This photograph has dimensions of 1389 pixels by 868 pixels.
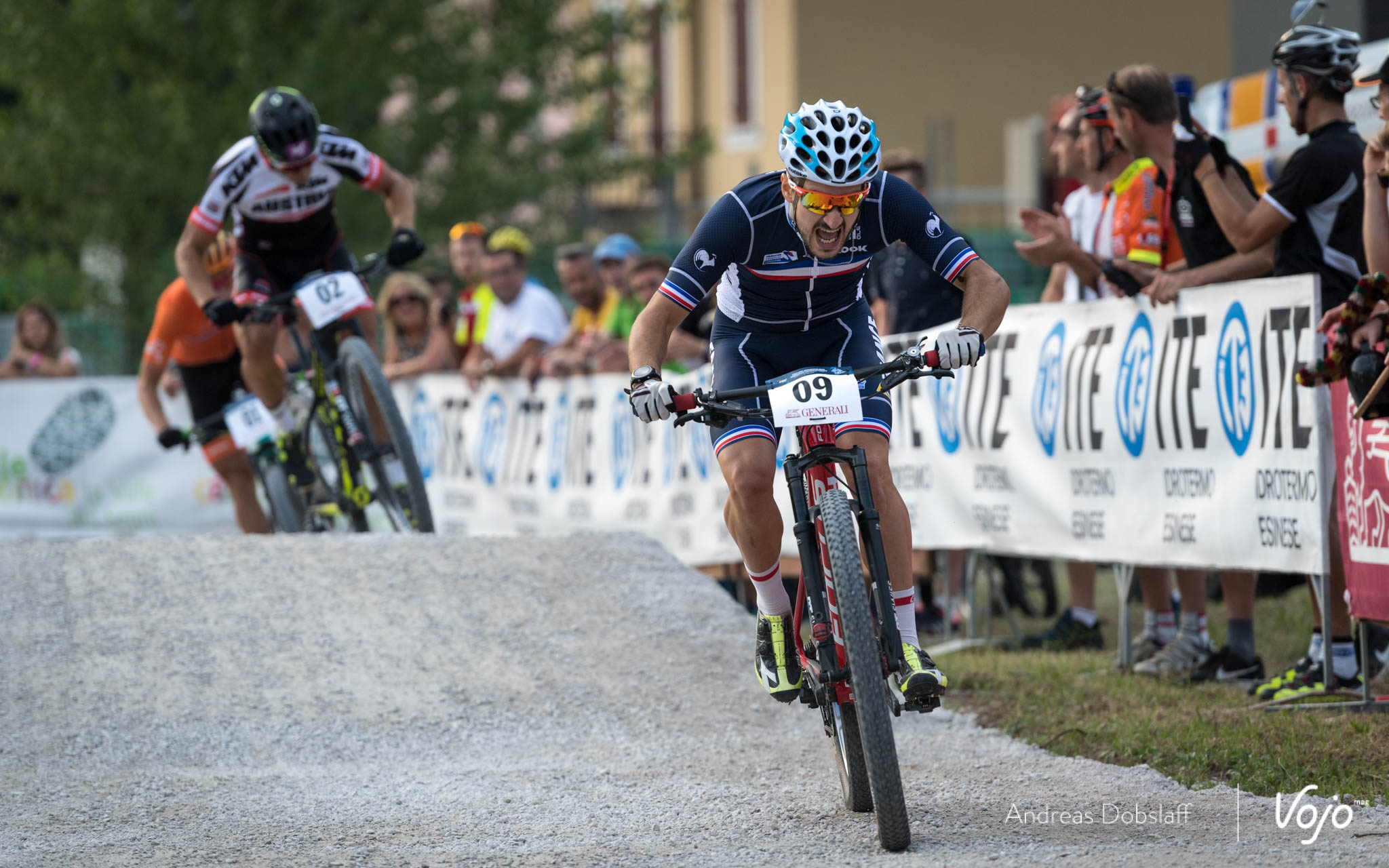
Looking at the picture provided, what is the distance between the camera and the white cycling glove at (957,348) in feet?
15.5

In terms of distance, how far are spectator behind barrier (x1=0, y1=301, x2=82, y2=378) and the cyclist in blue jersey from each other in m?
11.5

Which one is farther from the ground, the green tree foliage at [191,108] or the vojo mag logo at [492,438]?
the green tree foliage at [191,108]

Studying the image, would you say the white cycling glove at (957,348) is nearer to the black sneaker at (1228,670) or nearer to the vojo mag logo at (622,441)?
the black sneaker at (1228,670)

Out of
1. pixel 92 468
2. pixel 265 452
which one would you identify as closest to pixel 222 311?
pixel 265 452

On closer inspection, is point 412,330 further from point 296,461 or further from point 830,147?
point 830,147

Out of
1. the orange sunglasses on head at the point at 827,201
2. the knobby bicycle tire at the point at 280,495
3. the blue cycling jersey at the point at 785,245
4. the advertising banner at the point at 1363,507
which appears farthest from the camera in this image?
the knobby bicycle tire at the point at 280,495

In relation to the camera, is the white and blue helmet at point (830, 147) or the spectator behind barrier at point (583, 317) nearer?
the white and blue helmet at point (830, 147)

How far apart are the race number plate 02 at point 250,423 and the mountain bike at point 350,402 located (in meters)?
0.39

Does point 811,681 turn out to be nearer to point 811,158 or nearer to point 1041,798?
point 1041,798

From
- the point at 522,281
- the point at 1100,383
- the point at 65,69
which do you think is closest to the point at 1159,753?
the point at 1100,383

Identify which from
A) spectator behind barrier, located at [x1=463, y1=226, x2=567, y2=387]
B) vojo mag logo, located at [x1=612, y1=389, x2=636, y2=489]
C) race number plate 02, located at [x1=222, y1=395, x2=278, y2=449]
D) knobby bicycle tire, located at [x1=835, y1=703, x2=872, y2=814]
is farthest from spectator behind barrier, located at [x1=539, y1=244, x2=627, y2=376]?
knobby bicycle tire, located at [x1=835, y1=703, x2=872, y2=814]

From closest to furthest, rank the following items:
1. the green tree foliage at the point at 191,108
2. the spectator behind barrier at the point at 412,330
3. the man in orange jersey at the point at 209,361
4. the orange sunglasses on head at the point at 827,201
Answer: the orange sunglasses on head at the point at 827,201, the man in orange jersey at the point at 209,361, the spectator behind barrier at the point at 412,330, the green tree foliage at the point at 191,108

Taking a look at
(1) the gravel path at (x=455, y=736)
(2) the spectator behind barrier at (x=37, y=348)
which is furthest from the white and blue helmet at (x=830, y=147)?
(2) the spectator behind barrier at (x=37, y=348)

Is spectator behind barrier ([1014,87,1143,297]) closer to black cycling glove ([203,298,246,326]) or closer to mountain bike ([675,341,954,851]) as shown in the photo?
mountain bike ([675,341,954,851])
